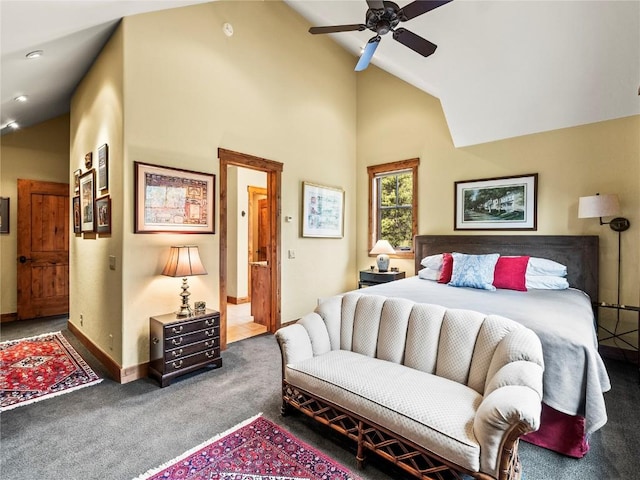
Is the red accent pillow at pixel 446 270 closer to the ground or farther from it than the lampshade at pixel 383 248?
closer to the ground

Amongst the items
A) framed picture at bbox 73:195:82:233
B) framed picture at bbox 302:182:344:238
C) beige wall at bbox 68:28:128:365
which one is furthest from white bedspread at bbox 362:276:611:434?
framed picture at bbox 73:195:82:233

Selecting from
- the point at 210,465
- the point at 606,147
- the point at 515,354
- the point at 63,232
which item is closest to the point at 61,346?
the point at 63,232

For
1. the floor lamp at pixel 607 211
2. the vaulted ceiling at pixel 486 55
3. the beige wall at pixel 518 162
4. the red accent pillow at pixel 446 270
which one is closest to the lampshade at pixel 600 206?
the floor lamp at pixel 607 211

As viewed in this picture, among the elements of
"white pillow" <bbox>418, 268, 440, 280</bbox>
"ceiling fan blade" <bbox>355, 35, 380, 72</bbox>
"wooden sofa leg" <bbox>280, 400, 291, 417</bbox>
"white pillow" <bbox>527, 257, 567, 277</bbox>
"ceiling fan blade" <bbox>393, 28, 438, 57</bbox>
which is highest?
"ceiling fan blade" <bbox>355, 35, 380, 72</bbox>

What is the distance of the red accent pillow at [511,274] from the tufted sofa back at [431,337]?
1.64 meters

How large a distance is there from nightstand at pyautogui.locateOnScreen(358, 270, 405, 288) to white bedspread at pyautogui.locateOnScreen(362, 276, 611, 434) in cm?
208

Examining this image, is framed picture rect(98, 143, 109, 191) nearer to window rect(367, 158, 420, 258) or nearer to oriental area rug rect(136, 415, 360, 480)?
oriental area rug rect(136, 415, 360, 480)

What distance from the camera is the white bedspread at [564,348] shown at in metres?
1.84

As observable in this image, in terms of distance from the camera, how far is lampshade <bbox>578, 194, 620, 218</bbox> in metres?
Answer: 3.37

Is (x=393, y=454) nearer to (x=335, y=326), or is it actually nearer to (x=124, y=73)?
(x=335, y=326)

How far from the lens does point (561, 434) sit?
203 cm

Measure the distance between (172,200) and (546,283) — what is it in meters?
4.15

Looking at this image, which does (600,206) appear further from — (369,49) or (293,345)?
(293,345)

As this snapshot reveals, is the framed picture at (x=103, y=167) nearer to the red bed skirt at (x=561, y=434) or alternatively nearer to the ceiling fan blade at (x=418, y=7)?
the ceiling fan blade at (x=418, y=7)
